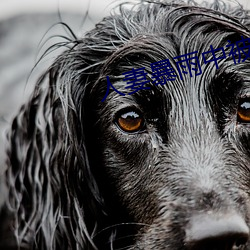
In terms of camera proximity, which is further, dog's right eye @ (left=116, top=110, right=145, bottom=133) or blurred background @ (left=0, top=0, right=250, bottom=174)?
blurred background @ (left=0, top=0, right=250, bottom=174)

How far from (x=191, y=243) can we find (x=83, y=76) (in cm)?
101

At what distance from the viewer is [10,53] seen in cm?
470

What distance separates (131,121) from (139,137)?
0.25 feet

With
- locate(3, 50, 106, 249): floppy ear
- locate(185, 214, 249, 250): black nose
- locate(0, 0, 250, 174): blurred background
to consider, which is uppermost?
locate(0, 0, 250, 174): blurred background

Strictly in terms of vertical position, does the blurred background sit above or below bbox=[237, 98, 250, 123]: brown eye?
above

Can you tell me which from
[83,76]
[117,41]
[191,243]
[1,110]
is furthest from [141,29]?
[1,110]

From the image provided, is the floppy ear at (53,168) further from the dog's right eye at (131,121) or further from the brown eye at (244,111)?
the brown eye at (244,111)

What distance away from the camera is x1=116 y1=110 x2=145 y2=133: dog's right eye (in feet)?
9.96

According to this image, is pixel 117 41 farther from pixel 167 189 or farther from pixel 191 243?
pixel 191 243

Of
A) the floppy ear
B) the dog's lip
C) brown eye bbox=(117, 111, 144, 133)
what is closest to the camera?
the dog's lip

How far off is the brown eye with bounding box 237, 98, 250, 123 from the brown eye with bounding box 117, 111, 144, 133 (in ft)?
1.33

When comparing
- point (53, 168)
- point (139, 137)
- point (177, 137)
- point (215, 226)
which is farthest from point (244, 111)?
point (53, 168)

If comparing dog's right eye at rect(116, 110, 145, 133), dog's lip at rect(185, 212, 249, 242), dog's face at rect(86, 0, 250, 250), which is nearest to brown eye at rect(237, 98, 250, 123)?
dog's face at rect(86, 0, 250, 250)

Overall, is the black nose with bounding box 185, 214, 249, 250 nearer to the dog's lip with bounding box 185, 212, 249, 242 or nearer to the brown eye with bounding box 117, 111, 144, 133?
the dog's lip with bounding box 185, 212, 249, 242
